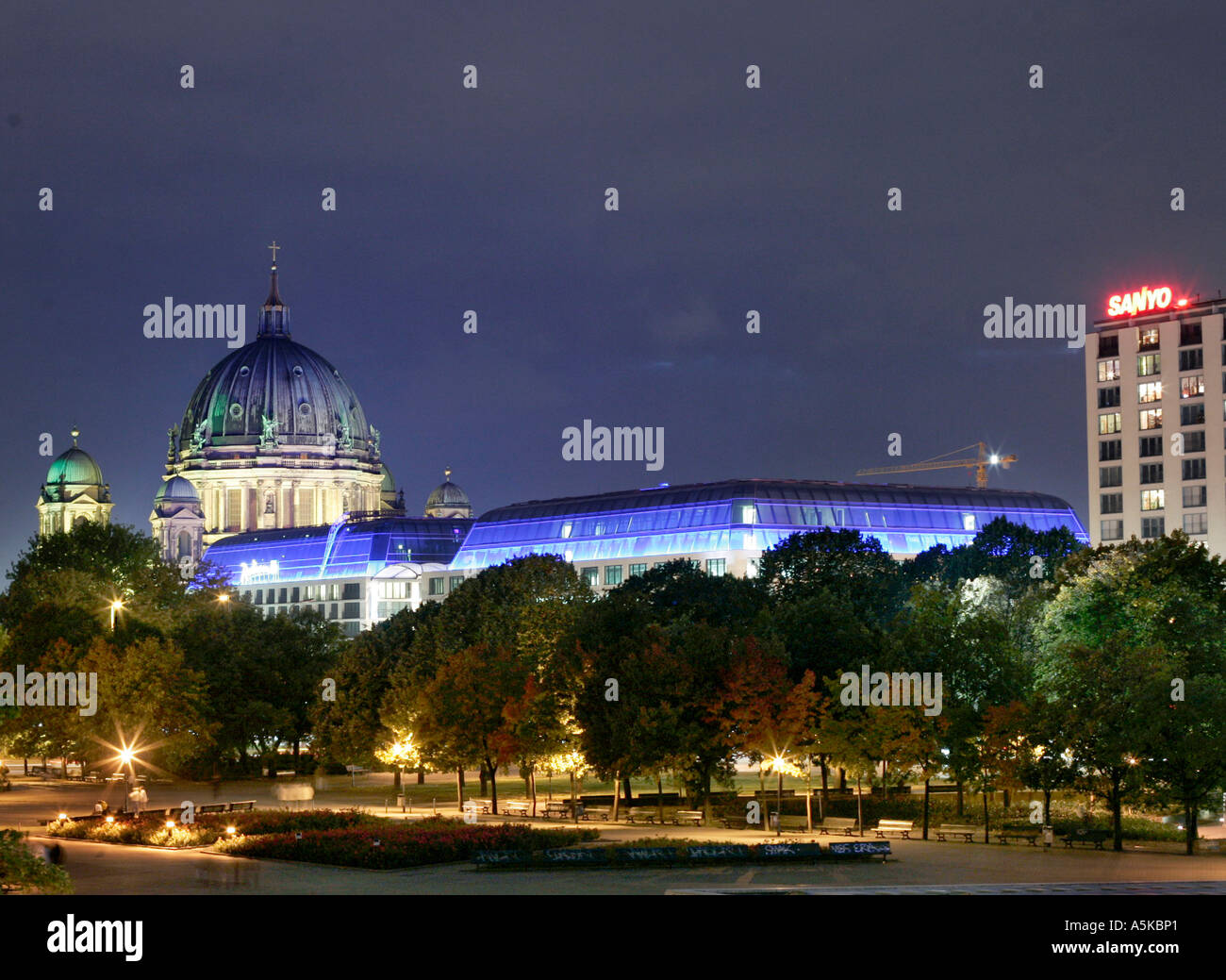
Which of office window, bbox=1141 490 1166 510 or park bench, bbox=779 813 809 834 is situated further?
office window, bbox=1141 490 1166 510

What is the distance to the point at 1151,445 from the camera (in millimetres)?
153500

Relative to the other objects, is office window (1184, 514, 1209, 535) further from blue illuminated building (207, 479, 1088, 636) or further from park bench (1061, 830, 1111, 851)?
park bench (1061, 830, 1111, 851)

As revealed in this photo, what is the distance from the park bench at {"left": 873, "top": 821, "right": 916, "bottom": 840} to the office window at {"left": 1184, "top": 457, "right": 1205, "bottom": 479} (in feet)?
297

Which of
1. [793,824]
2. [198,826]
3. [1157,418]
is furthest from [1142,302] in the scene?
[198,826]

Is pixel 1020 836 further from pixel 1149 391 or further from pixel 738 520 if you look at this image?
pixel 738 520

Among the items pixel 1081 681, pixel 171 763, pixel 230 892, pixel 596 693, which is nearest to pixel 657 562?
pixel 171 763

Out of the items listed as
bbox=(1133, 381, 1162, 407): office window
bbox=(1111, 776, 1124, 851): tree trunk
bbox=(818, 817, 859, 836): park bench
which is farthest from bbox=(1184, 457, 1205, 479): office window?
bbox=(1111, 776, 1124, 851): tree trunk

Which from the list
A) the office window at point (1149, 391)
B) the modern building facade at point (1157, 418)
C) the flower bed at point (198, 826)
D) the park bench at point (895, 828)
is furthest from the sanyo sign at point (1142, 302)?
the flower bed at point (198, 826)

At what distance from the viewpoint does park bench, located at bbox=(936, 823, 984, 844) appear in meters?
65.7

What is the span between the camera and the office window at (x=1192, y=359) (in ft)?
495

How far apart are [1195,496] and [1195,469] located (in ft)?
7.18
